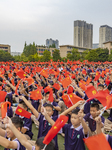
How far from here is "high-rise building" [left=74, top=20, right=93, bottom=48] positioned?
8650 cm

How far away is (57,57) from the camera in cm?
2967

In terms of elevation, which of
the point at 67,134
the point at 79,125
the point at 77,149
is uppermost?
the point at 79,125

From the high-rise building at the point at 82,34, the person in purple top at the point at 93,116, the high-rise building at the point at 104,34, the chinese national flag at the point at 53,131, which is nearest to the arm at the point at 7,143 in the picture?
the chinese national flag at the point at 53,131

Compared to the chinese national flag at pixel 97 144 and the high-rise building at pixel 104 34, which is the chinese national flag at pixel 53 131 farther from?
the high-rise building at pixel 104 34

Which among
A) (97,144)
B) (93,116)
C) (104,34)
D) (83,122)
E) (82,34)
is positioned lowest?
(93,116)

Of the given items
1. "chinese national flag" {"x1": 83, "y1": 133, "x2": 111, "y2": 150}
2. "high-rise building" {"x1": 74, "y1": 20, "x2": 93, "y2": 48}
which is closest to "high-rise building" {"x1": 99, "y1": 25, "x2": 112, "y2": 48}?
"high-rise building" {"x1": 74, "y1": 20, "x2": 93, "y2": 48}

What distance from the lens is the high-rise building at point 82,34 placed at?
86.5 m

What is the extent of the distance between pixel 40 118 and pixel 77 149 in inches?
33.0

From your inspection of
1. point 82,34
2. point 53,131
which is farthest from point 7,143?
point 82,34

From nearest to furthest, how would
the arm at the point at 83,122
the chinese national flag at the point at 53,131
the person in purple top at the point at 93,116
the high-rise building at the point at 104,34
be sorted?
the chinese national flag at the point at 53,131 → the arm at the point at 83,122 → the person in purple top at the point at 93,116 → the high-rise building at the point at 104,34

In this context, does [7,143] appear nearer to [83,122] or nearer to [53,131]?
[53,131]

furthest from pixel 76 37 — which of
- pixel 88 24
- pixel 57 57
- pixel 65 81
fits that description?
pixel 65 81

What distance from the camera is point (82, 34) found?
87688 mm

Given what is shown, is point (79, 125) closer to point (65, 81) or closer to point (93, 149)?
point (93, 149)
